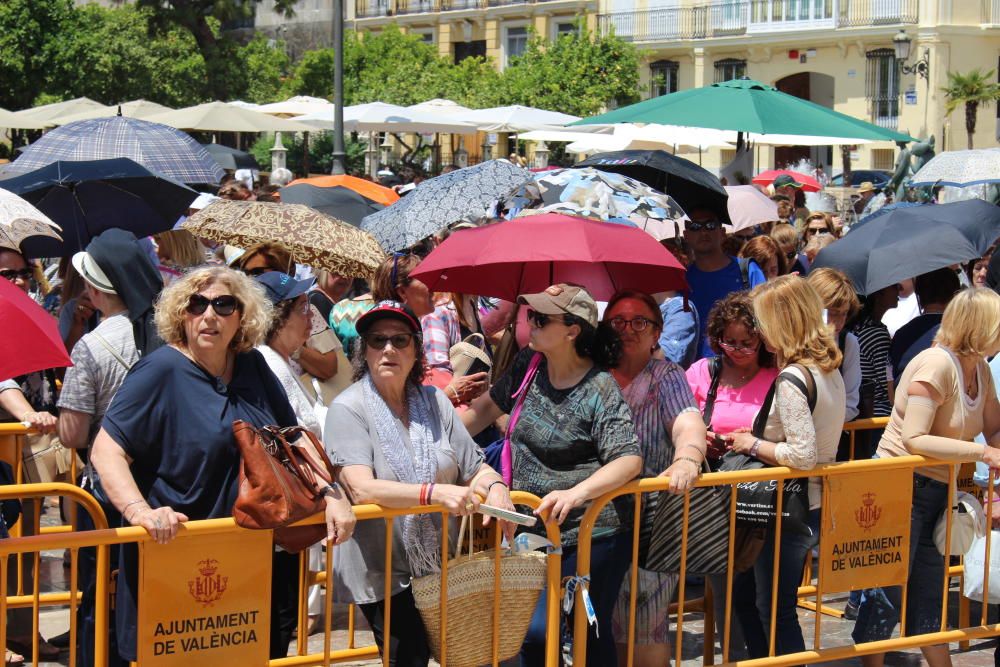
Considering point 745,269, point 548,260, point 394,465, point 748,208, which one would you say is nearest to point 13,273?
point 548,260

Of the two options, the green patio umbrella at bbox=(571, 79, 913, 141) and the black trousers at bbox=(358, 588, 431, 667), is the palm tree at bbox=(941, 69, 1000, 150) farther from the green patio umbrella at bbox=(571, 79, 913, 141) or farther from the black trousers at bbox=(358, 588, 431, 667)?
the black trousers at bbox=(358, 588, 431, 667)

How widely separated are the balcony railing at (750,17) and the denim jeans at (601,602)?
39004 millimetres

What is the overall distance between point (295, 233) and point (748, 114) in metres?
3.22

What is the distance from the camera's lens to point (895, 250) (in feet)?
22.2

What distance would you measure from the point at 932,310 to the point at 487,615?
11.1 ft

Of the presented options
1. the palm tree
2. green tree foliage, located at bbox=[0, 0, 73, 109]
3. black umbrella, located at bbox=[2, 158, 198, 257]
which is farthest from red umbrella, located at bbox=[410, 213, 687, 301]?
the palm tree

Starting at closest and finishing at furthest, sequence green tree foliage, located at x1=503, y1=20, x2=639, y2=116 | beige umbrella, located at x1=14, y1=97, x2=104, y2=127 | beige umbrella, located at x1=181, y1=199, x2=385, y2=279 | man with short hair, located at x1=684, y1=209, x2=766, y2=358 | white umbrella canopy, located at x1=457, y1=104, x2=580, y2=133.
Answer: beige umbrella, located at x1=181, y1=199, x2=385, y2=279 < man with short hair, located at x1=684, y1=209, x2=766, y2=358 < white umbrella canopy, located at x1=457, y1=104, x2=580, y2=133 < beige umbrella, located at x1=14, y1=97, x2=104, y2=127 < green tree foliage, located at x1=503, y1=20, x2=639, y2=116

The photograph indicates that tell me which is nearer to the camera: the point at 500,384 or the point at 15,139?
the point at 500,384

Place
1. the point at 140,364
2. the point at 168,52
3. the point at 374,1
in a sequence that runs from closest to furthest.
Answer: the point at 140,364
the point at 168,52
the point at 374,1

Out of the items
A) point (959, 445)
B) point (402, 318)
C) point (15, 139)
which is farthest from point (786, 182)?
point (15, 139)

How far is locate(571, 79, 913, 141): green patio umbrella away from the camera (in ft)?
27.1

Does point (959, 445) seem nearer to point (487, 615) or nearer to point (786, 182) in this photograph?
point (487, 615)

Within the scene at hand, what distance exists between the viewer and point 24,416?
602cm

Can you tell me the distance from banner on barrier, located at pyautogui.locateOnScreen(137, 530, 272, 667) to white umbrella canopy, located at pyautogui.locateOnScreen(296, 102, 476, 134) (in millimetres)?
17513
